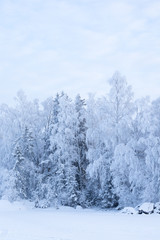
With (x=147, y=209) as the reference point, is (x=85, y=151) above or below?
above

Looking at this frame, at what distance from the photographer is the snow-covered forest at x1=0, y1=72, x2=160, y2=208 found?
24.4 m

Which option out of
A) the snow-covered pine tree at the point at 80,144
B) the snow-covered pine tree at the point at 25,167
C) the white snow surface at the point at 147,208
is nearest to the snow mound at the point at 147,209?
the white snow surface at the point at 147,208

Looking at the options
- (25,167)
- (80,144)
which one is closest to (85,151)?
(80,144)

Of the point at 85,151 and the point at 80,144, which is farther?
the point at 80,144

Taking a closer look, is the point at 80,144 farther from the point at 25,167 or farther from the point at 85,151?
the point at 25,167

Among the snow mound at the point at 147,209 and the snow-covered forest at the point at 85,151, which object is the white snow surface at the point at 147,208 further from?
the snow-covered forest at the point at 85,151

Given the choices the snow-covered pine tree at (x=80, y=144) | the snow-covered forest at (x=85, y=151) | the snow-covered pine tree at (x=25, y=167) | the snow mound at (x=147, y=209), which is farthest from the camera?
the snow-covered pine tree at (x=80, y=144)

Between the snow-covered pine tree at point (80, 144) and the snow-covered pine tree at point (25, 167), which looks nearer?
the snow-covered pine tree at point (25, 167)

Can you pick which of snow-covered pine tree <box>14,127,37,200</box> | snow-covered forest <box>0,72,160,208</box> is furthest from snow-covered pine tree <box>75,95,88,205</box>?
snow-covered pine tree <box>14,127,37,200</box>

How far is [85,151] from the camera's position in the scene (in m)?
29.9

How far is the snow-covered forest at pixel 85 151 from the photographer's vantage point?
80.1ft

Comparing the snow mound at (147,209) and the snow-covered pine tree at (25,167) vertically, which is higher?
the snow-covered pine tree at (25,167)

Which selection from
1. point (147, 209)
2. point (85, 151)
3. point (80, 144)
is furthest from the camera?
point (80, 144)

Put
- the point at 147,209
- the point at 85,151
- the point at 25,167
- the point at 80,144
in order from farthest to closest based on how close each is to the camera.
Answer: the point at 80,144, the point at 25,167, the point at 85,151, the point at 147,209
